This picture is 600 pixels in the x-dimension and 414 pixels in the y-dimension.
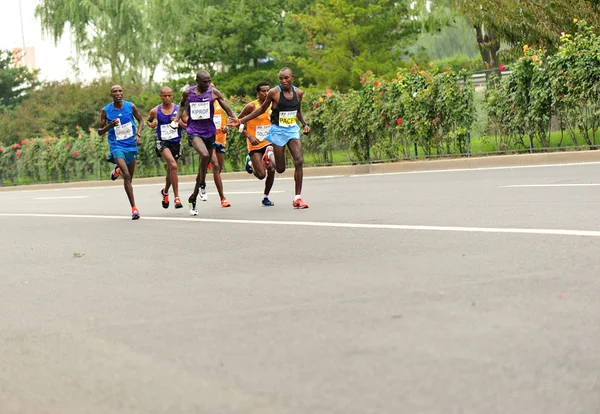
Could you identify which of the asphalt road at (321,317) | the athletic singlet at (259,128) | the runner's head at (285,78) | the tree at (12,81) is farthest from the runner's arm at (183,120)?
the tree at (12,81)

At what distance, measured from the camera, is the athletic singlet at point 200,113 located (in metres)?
14.5

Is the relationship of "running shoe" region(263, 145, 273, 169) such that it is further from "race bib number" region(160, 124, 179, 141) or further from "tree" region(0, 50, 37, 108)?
"tree" region(0, 50, 37, 108)

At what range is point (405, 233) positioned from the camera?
9258 mm

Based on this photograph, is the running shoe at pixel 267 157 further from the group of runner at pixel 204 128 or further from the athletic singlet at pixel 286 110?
the athletic singlet at pixel 286 110

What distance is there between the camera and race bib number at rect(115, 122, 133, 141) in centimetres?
1482

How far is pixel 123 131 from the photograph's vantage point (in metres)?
14.8

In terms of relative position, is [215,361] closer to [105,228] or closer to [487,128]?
[105,228]

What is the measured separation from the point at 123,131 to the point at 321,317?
979 cm

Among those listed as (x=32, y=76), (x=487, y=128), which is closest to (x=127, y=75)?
(x=32, y=76)

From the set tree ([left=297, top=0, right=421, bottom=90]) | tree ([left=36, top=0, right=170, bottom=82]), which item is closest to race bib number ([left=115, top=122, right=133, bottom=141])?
tree ([left=297, top=0, right=421, bottom=90])

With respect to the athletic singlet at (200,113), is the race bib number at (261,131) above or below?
below

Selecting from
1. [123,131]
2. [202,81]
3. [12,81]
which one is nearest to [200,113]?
[202,81]

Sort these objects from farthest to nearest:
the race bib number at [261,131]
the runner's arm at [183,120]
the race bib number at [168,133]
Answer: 1. the race bib number at [261,131]
2. the race bib number at [168,133]
3. the runner's arm at [183,120]

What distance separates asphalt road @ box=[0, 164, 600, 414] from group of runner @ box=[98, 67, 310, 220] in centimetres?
267
